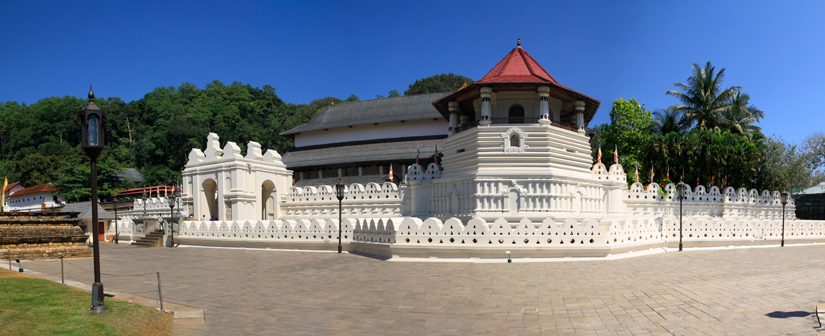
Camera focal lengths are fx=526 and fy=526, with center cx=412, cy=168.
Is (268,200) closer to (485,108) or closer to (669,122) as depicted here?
(485,108)

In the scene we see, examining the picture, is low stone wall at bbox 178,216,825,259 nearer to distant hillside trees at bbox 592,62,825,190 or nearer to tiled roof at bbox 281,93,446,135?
distant hillside trees at bbox 592,62,825,190

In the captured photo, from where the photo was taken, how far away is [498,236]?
18.2 meters

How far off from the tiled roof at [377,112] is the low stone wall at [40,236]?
27336mm

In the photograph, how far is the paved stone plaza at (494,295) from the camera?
28.1 ft

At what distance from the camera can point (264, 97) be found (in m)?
93.0

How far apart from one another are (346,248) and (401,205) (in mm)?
9624

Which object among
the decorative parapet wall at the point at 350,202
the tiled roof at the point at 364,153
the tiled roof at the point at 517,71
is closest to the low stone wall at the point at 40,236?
the decorative parapet wall at the point at 350,202

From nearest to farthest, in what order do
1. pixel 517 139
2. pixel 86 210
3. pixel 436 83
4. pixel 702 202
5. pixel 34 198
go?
1. pixel 517 139
2. pixel 702 202
3. pixel 86 210
4. pixel 34 198
5. pixel 436 83

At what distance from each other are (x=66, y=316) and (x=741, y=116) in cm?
5554

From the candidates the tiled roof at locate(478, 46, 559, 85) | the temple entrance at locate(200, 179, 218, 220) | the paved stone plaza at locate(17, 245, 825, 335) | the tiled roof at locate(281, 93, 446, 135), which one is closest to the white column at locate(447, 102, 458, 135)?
the tiled roof at locate(478, 46, 559, 85)

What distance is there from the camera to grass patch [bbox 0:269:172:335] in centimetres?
726

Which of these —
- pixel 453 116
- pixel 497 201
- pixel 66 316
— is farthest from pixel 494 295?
pixel 453 116

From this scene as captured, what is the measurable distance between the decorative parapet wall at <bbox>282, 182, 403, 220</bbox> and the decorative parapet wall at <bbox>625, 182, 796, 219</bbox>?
569 inches

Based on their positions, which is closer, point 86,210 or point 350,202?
point 350,202
